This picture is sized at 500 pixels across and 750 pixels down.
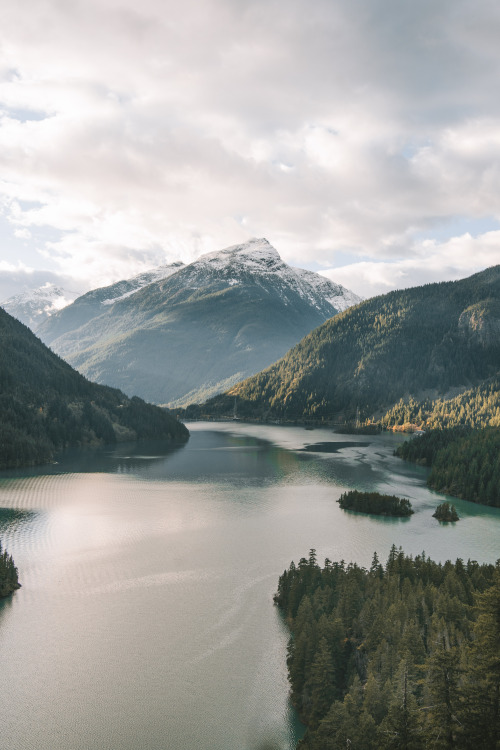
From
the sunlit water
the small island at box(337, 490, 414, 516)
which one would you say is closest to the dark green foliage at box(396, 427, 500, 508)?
the sunlit water

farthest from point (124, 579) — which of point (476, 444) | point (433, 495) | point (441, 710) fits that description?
point (476, 444)

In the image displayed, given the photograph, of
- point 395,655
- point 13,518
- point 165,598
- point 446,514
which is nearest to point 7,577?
point 165,598

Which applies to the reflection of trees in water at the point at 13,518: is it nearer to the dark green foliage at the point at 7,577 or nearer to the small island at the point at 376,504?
the dark green foliage at the point at 7,577

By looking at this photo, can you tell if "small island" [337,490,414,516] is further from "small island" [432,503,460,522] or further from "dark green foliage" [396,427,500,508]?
"dark green foliage" [396,427,500,508]

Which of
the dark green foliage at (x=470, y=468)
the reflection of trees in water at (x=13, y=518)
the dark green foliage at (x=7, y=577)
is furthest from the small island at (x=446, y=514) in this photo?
the reflection of trees in water at (x=13, y=518)

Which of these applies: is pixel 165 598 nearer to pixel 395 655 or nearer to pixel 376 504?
pixel 395 655

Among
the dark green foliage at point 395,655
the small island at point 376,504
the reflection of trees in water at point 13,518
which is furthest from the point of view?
the small island at point 376,504
